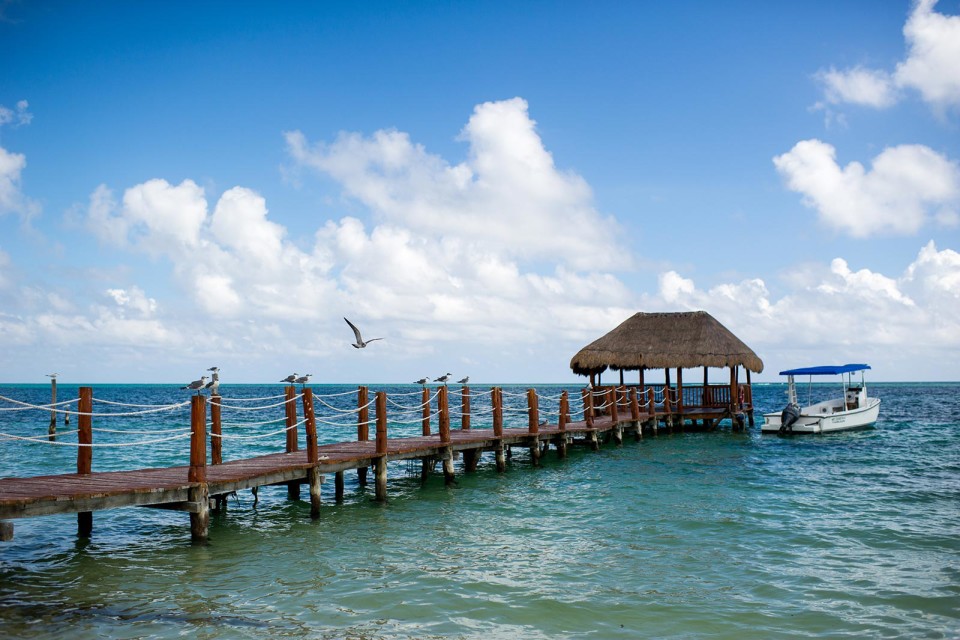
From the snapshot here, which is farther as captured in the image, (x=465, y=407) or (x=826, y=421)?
(x=826, y=421)

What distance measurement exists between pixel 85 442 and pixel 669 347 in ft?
77.8

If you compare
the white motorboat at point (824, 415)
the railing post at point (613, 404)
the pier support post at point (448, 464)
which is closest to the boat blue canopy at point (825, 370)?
the white motorboat at point (824, 415)

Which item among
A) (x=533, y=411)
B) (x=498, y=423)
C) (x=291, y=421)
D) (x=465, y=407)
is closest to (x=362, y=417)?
(x=291, y=421)

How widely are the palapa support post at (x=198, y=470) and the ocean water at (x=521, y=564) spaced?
512 millimetres

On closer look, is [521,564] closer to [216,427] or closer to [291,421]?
[216,427]

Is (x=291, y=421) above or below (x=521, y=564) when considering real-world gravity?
above

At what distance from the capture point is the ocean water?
7.78 meters

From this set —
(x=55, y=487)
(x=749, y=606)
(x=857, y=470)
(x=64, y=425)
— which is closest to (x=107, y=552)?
(x=55, y=487)

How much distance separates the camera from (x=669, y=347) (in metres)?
30.5

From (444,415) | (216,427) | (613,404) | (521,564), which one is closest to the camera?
(521,564)

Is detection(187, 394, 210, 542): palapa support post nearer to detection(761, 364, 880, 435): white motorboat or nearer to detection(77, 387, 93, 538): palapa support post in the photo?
detection(77, 387, 93, 538): palapa support post

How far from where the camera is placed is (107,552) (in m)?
10.8

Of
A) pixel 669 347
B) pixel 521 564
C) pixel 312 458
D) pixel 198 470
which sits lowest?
pixel 521 564

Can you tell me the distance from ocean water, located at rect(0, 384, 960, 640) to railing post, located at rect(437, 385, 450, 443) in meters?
1.23
